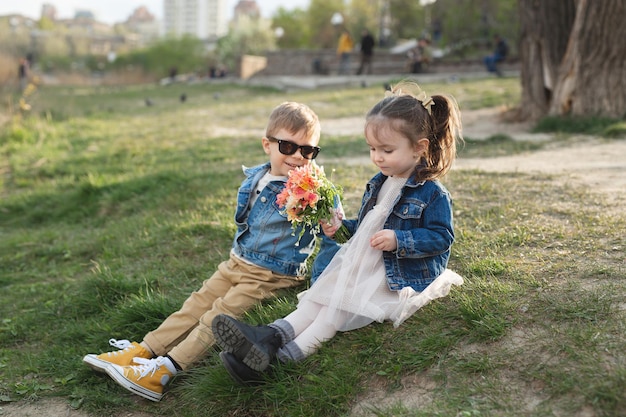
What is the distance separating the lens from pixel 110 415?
11.6 feet

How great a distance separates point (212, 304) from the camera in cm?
389

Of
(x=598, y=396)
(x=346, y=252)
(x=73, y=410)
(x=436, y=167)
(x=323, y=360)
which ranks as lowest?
(x=73, y=410)

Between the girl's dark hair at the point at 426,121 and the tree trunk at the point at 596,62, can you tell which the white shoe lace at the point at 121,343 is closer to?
the girl's dark hair at the point at 426,121

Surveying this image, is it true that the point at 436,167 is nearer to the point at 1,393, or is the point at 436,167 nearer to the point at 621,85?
the point at 1,393

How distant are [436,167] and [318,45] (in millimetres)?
51046

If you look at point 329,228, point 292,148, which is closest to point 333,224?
point 329,228

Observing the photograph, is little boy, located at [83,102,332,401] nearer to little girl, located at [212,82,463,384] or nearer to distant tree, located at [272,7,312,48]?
little girl, located at [212,82,463,384]

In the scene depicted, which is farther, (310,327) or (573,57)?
(573,57)

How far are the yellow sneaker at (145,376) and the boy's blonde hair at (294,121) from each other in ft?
4.56

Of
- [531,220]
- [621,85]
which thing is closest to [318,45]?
[621,85]

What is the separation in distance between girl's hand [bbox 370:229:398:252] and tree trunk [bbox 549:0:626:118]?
713cm

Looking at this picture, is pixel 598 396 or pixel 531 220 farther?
pixel 531 220

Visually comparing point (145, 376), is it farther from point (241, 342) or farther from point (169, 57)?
point (169, 57)

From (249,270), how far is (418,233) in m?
1.09
